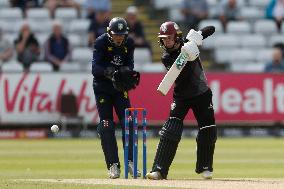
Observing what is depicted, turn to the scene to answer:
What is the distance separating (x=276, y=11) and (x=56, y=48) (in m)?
5.99

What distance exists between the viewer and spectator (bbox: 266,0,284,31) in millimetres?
26094

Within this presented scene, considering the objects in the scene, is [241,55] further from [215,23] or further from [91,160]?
[91,160]

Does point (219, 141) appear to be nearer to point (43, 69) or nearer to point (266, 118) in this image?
point (266, 118)

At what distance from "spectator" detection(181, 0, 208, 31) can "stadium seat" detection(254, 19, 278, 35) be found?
1254mm

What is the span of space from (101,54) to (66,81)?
385 inches

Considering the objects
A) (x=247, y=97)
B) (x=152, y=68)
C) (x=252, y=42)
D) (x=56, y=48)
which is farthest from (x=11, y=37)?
(x=252, y=42)

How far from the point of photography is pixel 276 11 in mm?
26266

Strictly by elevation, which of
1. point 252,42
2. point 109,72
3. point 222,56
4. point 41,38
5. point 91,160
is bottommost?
point 91,160

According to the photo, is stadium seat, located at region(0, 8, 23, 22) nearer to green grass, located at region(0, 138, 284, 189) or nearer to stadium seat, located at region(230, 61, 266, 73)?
green grass, located at region(0, 138, 284, 189)

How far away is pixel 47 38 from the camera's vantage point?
2361 centimetres

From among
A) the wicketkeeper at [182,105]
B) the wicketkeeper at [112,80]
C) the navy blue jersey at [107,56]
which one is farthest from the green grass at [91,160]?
the navy blue jersey at [107,56]

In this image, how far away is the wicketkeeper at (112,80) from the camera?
13.0 metres

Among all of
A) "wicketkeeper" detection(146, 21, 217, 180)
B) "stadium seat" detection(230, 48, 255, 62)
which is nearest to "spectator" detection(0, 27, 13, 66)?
"stadium seat" detection(230, 48, 255, 62)

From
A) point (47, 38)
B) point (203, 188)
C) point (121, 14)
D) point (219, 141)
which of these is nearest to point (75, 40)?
point (47, 38)
